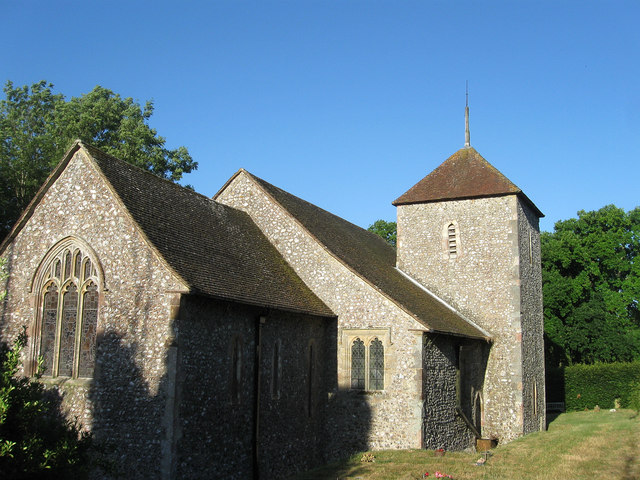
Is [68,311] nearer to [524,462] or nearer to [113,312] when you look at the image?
[113,312]

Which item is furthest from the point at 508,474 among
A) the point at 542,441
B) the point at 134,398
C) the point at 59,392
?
the point at 59,392

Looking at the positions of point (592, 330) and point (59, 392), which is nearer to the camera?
point (59, 392)

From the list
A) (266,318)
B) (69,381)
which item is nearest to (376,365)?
(266,318)

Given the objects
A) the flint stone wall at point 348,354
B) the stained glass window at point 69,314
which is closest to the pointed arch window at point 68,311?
the stained glass window at point 69,314

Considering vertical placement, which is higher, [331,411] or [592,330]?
[592,330]

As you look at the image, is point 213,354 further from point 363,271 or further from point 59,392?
point 363,271

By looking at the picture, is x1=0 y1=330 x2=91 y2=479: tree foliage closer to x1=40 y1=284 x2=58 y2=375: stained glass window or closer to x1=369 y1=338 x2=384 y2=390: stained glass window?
x1=40 y1=284 x2=58 y2=375: stained glass window

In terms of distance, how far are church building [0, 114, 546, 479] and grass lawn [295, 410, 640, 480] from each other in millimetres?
1174

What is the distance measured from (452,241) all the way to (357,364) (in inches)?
345

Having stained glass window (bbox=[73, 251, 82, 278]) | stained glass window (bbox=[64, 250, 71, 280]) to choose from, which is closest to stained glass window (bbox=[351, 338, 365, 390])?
stained glass window (bbox=[73, 251, 82, 278])

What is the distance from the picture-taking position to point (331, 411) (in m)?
20.3

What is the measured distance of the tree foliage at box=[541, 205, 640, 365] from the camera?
4491cm

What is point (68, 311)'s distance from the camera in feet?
51.7

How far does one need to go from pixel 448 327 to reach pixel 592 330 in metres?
28.3
